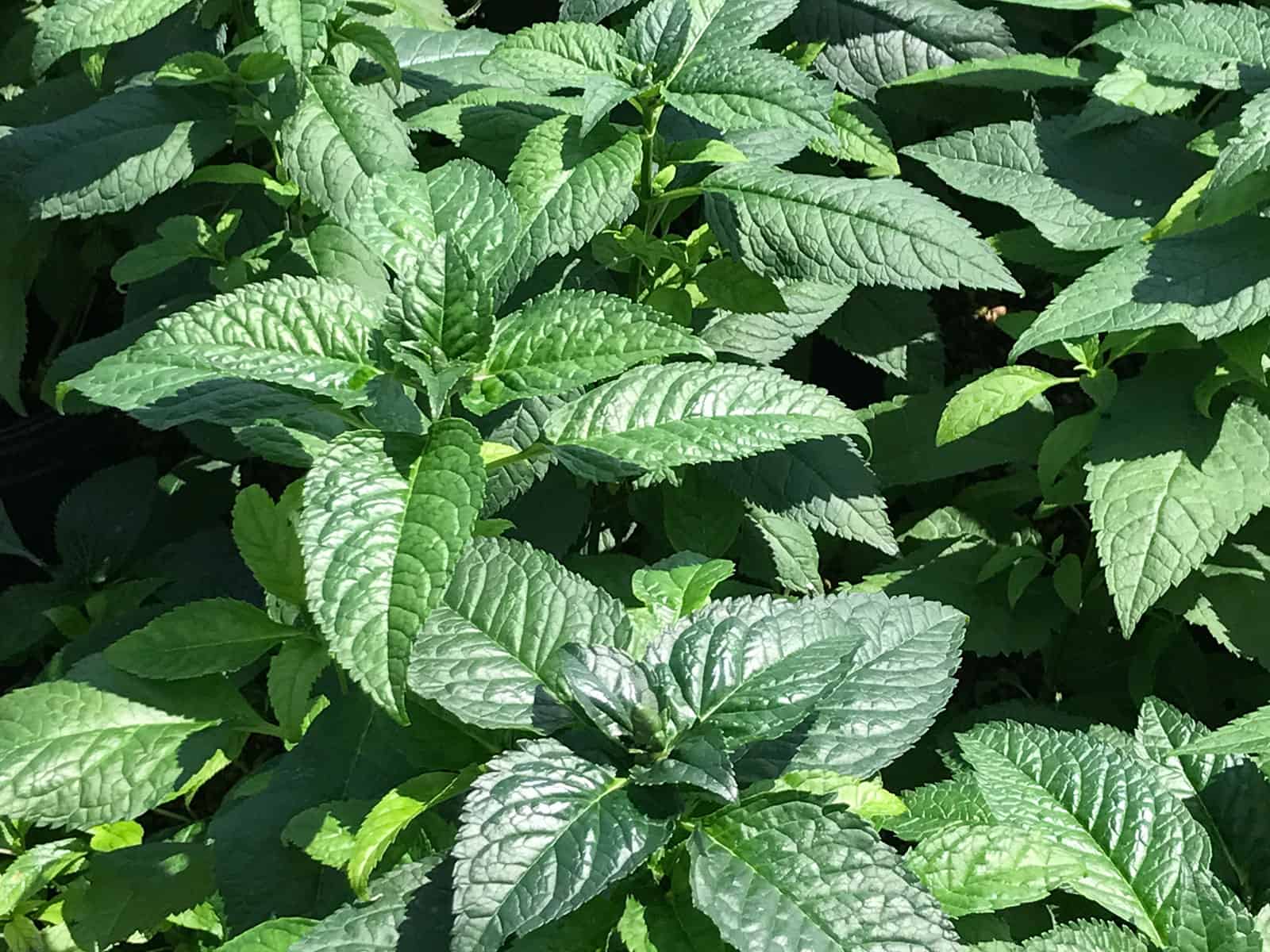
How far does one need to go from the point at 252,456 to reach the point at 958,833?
1.77 m

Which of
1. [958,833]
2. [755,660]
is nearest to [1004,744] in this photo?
[958,833]

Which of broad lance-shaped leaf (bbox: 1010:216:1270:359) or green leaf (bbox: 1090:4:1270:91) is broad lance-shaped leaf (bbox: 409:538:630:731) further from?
green leaf (bbox: 1090:4:1270:91)

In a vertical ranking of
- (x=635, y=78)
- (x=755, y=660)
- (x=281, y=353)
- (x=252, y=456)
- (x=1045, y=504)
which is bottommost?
(x=252, y=456)

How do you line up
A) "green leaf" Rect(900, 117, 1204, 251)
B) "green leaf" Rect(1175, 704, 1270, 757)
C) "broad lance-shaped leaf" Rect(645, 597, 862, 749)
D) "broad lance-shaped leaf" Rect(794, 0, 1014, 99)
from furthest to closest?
"broad lance-shaped leaf" Rect(794, 0, 1014, 99)
"green leaf" Rect(900, 117, 1204, 251)
"green leaf" Rect(1175, 704, 1270, 757)
"broad lance-shaped leaf" Rect(645, 597, 862, 749)

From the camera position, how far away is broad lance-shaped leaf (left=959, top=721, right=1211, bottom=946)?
1206 mm

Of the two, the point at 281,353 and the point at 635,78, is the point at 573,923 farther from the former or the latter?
the point at 635,78

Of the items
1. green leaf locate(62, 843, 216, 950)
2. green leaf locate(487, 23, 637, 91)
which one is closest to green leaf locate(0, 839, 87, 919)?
green leaf locate(62, 843, 216, 950)

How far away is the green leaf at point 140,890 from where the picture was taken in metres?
1.73

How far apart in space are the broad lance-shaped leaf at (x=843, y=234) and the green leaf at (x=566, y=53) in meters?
0.24

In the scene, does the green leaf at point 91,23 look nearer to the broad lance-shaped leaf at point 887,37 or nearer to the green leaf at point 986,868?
the broad lance-shaped leaf at point 887,37

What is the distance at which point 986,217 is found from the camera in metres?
2.60

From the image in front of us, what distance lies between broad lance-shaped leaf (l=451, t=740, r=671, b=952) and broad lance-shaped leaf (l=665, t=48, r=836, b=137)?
37.9 inches

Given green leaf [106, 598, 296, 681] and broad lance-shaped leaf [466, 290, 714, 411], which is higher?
broad lance-shaped leaf [466, 290, 714, 411]

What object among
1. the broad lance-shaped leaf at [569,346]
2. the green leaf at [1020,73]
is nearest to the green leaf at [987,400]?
the green leaf at [1020,73]
